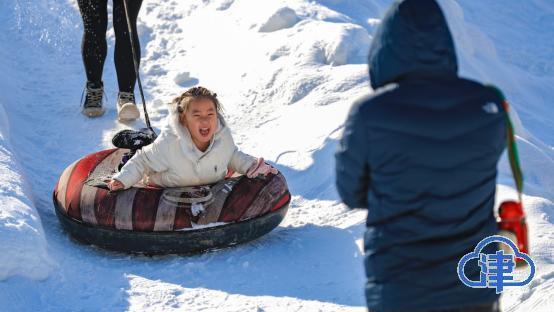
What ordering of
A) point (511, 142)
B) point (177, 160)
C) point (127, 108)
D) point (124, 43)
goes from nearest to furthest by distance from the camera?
point (511, 142) → point (177, 160) → point (124, 43) → point (127, 108)

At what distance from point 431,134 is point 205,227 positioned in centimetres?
254

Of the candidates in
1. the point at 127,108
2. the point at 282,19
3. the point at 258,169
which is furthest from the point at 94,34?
the point at 258,169

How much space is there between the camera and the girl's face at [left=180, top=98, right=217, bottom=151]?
Result: 15.0 ft

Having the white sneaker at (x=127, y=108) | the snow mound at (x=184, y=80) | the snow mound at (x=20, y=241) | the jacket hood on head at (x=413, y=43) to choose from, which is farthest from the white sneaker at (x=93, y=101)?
the jacket hood on head at (x=413, y=43)

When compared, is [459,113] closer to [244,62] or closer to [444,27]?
[444,27]

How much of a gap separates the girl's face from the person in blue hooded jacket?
2.42 metres

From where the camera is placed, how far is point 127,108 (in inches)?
257

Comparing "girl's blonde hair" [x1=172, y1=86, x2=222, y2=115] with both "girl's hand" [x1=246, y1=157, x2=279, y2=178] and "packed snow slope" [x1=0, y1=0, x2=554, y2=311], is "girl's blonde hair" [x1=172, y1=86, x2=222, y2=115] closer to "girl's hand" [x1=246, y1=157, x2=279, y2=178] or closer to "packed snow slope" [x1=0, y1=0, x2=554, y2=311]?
"girl's hand" [x1=246, y1=157, x2=279, y2=178]

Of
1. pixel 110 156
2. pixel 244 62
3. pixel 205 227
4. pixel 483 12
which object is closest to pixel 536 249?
pixel 205 227

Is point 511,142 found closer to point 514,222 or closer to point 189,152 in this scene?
point 514,222

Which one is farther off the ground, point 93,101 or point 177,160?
point 177,160

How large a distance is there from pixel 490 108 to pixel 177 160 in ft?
8.79

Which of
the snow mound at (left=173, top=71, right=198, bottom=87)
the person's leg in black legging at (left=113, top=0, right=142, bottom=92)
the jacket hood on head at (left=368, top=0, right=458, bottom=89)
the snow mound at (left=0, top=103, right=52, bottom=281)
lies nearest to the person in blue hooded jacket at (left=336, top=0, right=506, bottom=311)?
the jacket hood on head at (left=368, top=0, right=458, bottom=89)

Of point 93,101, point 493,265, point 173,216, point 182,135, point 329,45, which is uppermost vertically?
point 493,265
